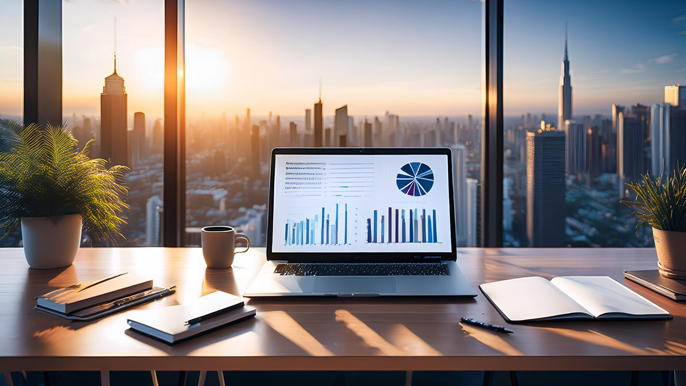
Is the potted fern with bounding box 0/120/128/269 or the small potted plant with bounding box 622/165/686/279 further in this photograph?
the potted fern with bounding box 0/120/128/269

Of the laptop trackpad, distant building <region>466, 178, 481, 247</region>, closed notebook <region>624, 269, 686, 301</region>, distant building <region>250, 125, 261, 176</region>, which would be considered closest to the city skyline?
distant building <region>250, 125, 261, 176</region>

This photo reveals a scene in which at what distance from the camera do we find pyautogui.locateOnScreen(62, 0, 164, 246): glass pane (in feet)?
5.91

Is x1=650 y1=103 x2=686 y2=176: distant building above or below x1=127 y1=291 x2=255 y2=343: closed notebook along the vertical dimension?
above

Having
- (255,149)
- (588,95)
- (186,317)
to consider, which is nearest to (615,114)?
(588,95)

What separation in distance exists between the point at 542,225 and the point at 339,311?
4.23 ft

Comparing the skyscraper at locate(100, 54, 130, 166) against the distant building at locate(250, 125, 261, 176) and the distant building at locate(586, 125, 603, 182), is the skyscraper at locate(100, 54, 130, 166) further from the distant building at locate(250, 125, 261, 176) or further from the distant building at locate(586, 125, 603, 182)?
the distant building at locate(586, 125, 603, 182)

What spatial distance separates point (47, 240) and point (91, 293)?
39 cm

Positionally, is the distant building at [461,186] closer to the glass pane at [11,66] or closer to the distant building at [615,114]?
the distant building at [615,114]

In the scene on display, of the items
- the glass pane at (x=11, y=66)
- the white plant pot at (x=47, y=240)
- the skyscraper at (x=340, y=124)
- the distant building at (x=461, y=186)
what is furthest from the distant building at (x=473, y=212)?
the glass pane at (x=11, y=66)

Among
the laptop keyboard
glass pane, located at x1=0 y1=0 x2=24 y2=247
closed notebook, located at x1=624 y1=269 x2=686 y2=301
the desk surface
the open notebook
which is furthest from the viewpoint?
glass pane, located at x1=0 y1=0 x2=24 y2=247

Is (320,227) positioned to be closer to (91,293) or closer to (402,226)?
(402,226)

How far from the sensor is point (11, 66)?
1762mm

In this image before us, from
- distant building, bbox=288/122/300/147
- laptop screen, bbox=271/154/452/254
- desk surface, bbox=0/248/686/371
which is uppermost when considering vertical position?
distant building, bbox=288/122/300/147

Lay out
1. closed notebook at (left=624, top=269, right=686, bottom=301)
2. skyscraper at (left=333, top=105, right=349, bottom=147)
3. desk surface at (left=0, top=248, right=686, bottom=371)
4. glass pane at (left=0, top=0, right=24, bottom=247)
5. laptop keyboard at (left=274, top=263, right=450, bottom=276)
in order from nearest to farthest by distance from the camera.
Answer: desk surface at (left=0, top=248, right=686, bottom=371) < closed notebook at (left=624, top=269, right=686, bottom=301) < laptop keyboard at (left=274, top=263, right=450, bottom=276) < glass pane at (left=0, top=0, right=24, bottom=247) < skyscraper at (left=333, top=105, right=349, bottom=147)
